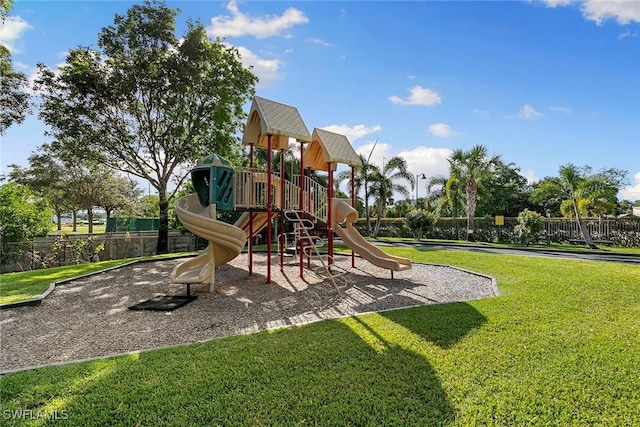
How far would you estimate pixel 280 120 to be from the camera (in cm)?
909

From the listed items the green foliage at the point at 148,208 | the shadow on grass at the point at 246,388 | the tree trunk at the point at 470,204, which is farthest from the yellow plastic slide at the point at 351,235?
the green foliage at the point at 148,208

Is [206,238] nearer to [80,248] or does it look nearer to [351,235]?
[351,235]

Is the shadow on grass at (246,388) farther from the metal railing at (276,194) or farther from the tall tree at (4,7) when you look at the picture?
the tall tree at (4,7)

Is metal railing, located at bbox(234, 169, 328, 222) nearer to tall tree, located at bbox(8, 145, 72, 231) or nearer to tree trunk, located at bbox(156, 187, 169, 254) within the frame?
tree trunk, located at bbox(156, 187, 169, 254)

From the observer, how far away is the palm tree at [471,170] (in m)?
24.6

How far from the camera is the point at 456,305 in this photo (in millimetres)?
6359

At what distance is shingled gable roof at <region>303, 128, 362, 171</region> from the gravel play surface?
12.4ft

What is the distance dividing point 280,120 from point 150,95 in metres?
10.6

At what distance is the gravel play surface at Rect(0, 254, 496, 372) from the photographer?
4785mm

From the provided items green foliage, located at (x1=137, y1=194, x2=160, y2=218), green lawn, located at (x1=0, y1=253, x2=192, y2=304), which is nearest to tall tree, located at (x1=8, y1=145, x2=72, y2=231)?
green foliage, located at (x1=137, y1=194, x2=160, y2=218)

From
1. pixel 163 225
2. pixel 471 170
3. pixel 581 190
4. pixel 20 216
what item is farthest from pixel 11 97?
pixel 581 190

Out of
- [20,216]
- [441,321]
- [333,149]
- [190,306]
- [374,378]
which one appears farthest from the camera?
[20,216]

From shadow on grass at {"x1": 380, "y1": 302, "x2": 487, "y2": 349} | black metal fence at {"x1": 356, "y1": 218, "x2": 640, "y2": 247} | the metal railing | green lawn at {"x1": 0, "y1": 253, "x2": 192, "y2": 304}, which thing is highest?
the metal railing

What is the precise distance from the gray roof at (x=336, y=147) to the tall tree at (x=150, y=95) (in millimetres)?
7747
